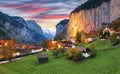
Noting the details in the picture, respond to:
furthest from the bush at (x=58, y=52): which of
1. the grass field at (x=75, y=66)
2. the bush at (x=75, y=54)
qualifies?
the bush at (x=75, y=54)

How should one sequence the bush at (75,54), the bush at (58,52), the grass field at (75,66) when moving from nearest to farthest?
the grass field at (75,66) → the bush at (75,54) → the bush at (58,52)

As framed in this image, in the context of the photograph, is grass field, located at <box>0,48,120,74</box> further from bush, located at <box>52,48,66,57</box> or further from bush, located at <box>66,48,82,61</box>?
bush, located at <box>52,48,66,57</box>

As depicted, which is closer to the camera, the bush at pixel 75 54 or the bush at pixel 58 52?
the bush at pixel 75 54

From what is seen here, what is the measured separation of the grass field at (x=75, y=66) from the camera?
74.8m

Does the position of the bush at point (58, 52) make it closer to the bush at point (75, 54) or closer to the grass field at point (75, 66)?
the grass field at point (75, 66)

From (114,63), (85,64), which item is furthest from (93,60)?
(114,63)

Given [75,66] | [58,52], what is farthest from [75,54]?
[58,52]

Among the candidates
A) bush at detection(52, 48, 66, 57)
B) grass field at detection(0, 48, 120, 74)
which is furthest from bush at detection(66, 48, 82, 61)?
bush at detection(52, 48, 66, 57)

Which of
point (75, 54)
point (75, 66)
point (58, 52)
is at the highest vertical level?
point (75, 54)

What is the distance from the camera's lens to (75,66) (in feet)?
270

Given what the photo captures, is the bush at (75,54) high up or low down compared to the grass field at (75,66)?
up

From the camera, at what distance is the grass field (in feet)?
245

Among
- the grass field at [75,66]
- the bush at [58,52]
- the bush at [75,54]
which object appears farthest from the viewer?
the bush at [58,52]

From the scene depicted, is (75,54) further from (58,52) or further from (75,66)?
(58,52)
